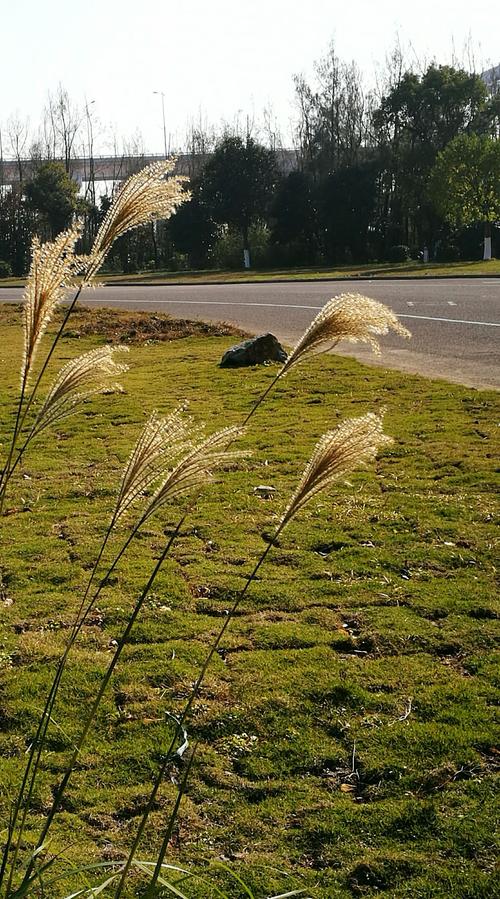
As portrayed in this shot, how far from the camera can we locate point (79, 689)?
4055 millimetres

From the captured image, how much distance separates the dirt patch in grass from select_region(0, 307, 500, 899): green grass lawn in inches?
374

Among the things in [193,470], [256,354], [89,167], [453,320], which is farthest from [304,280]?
[89,167]

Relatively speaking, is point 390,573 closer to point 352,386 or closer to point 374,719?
point 374,719

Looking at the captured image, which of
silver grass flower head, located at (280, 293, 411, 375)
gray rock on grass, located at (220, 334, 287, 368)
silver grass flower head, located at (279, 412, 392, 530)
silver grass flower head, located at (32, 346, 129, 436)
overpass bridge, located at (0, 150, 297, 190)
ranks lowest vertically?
gray rock on grass, located at (220, 334, 287, 368)

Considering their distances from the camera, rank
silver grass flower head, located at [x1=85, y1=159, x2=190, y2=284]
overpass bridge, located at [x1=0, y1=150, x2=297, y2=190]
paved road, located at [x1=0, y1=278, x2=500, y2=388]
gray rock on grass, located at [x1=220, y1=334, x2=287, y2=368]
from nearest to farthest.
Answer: silver grass flower head, located at [x1=85, y1=159, x2=190, y2=284]
paved road, located at [x1=0, y1=278, x2=500, y2=388]
gray rock on grass, located at [x1=220, y1=334, x2=287, y2=368]
overpass bridge, located at [x1=0, y1=150, x2=297, y2=190]

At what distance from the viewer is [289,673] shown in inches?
164

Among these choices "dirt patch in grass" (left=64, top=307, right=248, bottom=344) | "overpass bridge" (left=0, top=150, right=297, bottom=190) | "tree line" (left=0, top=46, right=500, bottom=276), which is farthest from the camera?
"overpass bridge" (left=0, top=150, right=297, bottom=190)

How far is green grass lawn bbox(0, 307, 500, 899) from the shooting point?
121 inches

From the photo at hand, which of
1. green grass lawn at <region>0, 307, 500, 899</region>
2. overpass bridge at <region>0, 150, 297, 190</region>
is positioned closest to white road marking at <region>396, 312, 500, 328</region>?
green grass lawn at <region>0, 307, 500, 899</region>

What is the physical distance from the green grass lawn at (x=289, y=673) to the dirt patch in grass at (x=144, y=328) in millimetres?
9509

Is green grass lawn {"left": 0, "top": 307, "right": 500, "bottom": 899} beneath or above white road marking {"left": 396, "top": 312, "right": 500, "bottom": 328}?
beneath

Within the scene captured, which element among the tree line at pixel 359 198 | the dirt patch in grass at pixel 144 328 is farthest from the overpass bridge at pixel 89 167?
the dirt patch in grass at pixel 144 328

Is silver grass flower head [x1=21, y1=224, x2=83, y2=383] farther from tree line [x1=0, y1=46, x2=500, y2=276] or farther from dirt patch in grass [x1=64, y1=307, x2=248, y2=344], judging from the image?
tree line [x1=0, y1=46, x2=500, y2=276]

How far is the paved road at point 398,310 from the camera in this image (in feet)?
42.9
